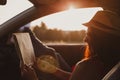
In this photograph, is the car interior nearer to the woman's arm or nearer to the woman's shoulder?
the woman's arm

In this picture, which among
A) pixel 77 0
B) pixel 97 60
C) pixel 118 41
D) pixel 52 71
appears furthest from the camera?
pixel 52 71

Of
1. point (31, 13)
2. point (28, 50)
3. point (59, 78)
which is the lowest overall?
point (59, 78)

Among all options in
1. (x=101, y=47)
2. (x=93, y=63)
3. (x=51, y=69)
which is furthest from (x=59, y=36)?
(x=101, y=47)

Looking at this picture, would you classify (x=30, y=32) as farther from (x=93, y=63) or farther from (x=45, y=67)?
(x=93, y=63)

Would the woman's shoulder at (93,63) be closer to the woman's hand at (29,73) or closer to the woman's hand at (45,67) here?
the woman's hand at (29,73)

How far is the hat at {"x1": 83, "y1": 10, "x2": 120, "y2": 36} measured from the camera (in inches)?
117

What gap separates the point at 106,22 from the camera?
3.01 meters

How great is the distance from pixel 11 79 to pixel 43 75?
0.33m

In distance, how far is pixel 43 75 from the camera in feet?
13.6

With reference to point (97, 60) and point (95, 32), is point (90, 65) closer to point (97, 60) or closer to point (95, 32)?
point (97, 60)

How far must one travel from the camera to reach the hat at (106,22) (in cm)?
297

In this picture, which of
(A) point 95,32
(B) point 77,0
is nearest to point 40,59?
(B) point 77,0

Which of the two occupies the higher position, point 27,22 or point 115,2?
point 115,2

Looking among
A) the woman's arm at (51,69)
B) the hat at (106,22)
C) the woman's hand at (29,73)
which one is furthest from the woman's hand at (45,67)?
the hat at (106,22)
